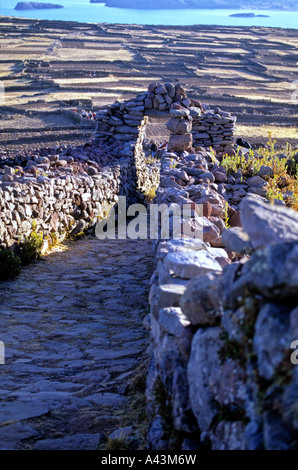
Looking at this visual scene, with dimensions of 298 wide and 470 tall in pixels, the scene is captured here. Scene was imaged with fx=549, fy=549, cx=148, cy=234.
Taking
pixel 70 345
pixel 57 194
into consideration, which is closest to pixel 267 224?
pixel 70 345

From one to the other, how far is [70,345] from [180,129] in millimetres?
8180

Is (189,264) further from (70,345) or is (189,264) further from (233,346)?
(70,345)

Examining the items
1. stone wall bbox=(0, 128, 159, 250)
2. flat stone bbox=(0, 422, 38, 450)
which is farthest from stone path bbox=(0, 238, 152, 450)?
stone wall bbox=(0, 128, 159, 250)

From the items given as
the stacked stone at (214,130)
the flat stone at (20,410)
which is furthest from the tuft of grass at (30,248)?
the stacked stone at (214,130)

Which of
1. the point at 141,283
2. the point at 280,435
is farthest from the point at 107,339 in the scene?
the point at 280,435

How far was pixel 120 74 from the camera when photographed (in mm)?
47969

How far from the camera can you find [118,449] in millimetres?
3107

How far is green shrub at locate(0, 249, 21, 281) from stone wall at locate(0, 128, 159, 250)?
37 centimetres

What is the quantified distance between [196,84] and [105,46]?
2693 cm

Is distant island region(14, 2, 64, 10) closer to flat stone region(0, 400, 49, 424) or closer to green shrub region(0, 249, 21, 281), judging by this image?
green shrub region(0, 249, 21, 281)

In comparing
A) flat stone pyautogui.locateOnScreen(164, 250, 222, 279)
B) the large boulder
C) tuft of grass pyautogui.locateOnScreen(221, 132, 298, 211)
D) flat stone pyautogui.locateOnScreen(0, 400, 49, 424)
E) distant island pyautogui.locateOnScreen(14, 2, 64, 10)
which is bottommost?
flat stone pyautogui.locateOnScreen(0, 400, 49, 424)

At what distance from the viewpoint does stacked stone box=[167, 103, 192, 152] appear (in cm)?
1219

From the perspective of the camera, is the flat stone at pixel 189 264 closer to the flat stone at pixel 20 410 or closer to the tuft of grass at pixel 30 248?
the flat stone at pixel 20 410

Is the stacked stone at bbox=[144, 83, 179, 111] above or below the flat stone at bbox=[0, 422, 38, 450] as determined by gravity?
above
